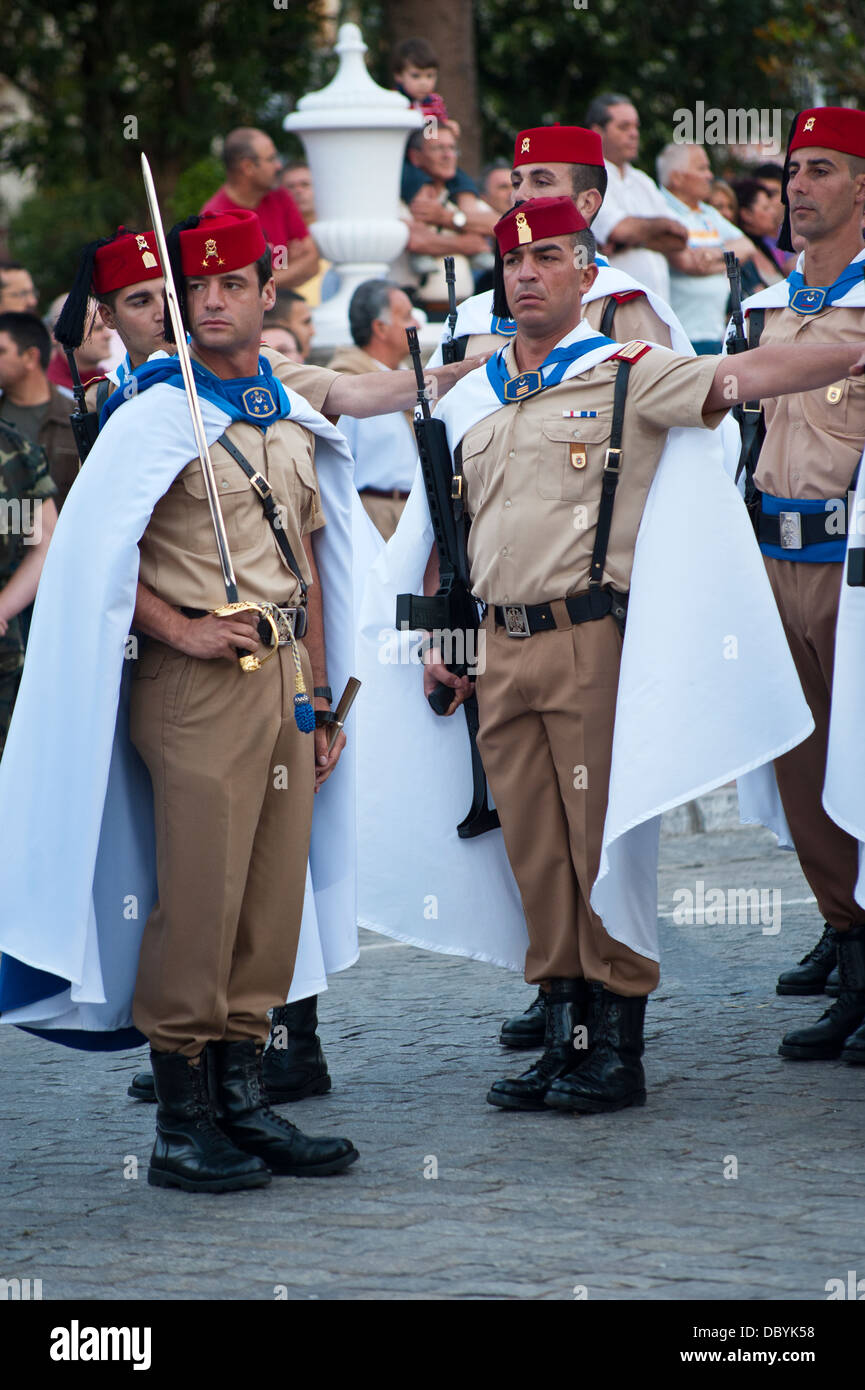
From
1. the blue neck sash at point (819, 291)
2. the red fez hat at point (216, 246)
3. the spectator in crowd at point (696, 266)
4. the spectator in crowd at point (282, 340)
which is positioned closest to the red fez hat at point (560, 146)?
the blue neck sash at point (819, 291)

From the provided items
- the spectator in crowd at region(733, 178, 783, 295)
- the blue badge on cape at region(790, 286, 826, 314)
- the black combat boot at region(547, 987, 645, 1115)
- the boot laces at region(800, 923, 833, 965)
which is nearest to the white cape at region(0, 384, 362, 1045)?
the black combat boot at region(547, 987, 645, 1115)

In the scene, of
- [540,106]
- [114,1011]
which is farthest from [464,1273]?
[540,106]

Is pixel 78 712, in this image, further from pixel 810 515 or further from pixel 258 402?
pixel 810 515

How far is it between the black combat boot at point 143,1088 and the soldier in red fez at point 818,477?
174 centimetres

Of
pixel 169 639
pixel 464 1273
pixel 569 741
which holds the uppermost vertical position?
pixel 169 639

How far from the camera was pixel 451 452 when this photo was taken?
5414 mm

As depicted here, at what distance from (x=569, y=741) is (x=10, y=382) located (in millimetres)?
4701

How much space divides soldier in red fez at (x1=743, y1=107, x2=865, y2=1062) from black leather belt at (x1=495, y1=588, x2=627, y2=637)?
819 mm

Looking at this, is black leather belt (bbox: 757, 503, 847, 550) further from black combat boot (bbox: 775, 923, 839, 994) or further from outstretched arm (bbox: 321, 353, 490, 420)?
black combat boot (bbox: 775, 923, 839, 994)

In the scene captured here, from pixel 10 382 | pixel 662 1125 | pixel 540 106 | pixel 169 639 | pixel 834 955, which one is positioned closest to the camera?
pixel 169 639

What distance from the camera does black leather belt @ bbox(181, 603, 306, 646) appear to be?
4.66 metres

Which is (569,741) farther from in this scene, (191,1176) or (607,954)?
(191,1176)

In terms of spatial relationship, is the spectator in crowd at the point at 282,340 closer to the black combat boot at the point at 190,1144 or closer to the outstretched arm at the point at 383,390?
the outstretched arm at the point at 383,390

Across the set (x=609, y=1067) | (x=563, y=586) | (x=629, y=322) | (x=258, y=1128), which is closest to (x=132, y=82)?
(x=629, y=322)
